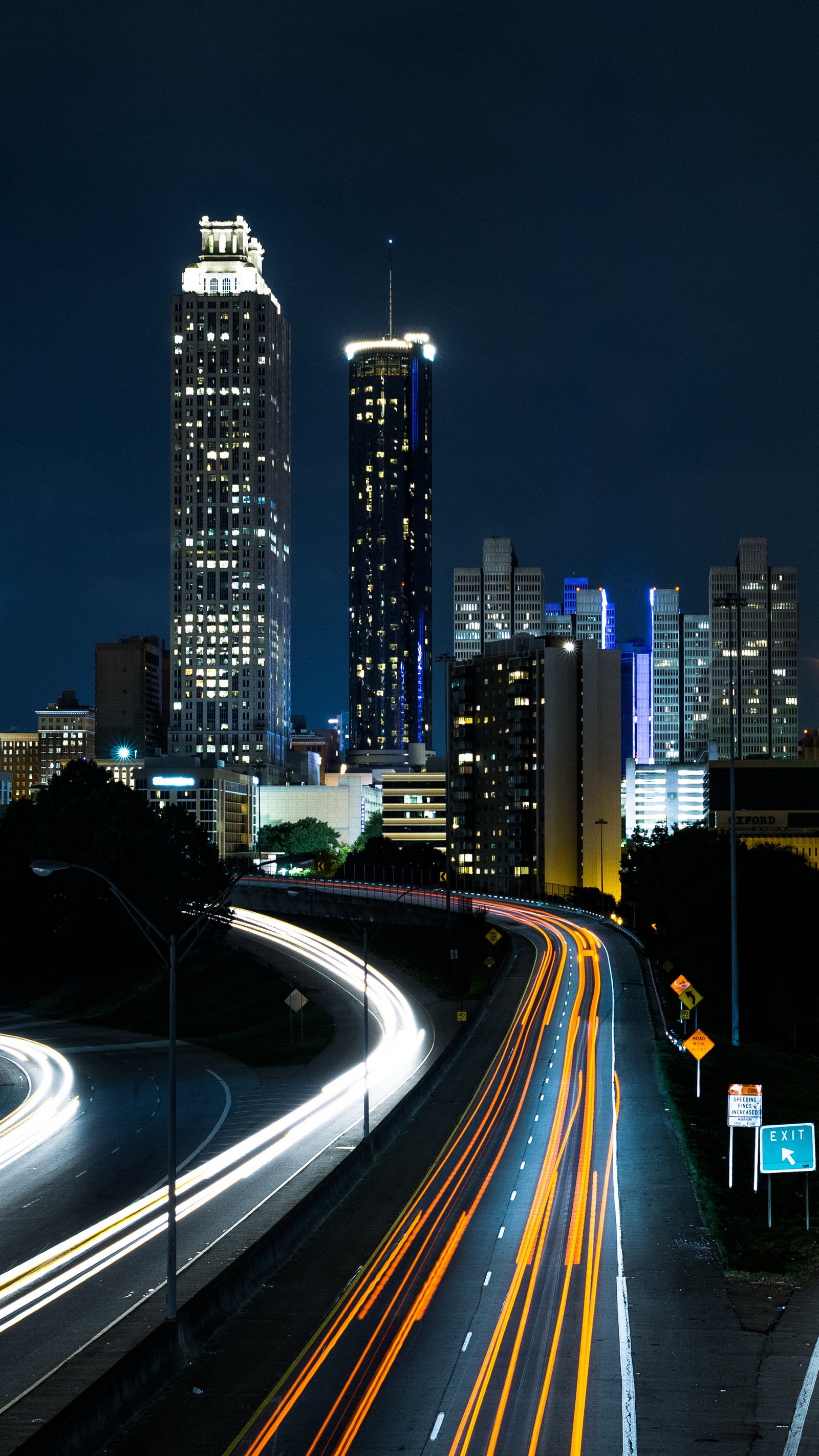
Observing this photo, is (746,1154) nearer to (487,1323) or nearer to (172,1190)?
(487,1323)

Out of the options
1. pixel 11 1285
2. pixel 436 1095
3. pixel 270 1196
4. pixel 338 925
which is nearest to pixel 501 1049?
pixel 436 1095

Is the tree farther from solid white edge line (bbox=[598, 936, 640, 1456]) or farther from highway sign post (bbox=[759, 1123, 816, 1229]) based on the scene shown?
highway sign post (bbox=[759, 1123, 816, 1229])

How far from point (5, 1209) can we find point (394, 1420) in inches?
844

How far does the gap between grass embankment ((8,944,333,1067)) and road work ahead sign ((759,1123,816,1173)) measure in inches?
1599

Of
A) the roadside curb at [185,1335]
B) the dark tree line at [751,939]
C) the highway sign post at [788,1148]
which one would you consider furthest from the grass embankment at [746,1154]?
the dark tree line at [751,939]

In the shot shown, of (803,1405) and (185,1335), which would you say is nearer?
(803,1405)

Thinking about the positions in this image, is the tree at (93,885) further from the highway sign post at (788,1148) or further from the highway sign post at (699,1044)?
the highway sign post at (788,1148)

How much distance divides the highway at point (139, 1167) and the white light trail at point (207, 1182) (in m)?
0.07

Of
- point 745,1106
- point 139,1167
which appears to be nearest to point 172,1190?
point 745,1106

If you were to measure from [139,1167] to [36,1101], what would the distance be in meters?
17.9

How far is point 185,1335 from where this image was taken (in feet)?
88.2

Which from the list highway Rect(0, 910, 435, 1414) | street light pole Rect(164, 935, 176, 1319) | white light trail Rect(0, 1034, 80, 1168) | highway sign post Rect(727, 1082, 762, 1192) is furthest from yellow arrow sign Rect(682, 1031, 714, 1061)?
white light trail Rect(0, 1034, 80, 1168)

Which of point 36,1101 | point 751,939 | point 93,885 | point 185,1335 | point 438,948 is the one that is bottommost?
point 36,1101

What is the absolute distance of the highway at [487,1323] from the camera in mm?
23078
